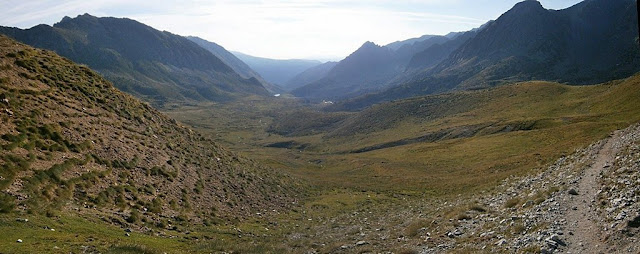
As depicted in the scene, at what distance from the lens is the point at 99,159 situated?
1170 inches

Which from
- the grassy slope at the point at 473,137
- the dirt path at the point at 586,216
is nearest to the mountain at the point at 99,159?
the dirt path at the point at 586,216

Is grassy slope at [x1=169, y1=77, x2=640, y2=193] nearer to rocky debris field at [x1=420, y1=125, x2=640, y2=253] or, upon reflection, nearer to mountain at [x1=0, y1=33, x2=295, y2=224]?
rocky debris field at [x1=420, y1=125, x2=640, y2=253]

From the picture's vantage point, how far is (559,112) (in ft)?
376

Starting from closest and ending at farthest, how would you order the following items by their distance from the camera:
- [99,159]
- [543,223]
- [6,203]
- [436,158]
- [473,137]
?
1. [6,203]
2. [543,223]
3. [99,159]
4. [436,158]
5. [473,137]

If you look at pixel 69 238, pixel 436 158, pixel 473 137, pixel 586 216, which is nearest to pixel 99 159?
pixel 69 238

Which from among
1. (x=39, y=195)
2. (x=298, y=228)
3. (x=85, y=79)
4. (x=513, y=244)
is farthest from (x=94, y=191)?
(x=513, y=244)

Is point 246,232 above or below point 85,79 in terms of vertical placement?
below

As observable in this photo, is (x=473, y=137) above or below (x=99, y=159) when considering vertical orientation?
below

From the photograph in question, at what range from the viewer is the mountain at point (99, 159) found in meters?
23.6

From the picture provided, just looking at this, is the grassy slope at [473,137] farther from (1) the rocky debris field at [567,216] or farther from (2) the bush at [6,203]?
(2) the bush at [6,203]

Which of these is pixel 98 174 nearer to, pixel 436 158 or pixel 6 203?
pixel 6 203

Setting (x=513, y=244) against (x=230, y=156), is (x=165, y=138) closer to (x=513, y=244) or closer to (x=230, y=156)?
(x=230, y=156)

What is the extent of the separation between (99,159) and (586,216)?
31283 millimetres

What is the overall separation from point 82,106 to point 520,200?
37.4m
